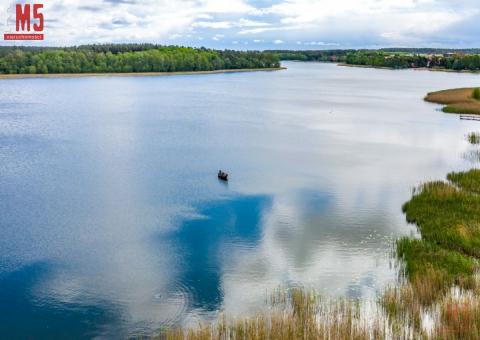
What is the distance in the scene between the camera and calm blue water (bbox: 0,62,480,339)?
51.4 feet

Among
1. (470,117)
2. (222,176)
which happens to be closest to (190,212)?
(222,176)

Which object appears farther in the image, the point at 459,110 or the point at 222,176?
the point at 459,110

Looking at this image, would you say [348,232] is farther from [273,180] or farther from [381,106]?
[381,106]

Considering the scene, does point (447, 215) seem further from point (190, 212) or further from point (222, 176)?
point (222, 176)

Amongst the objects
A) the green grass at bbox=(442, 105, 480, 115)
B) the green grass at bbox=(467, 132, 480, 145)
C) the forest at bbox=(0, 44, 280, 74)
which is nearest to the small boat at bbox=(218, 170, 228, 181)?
the green grass at bbox=(467, 132, 480, 145)

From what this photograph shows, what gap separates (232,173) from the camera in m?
31.5

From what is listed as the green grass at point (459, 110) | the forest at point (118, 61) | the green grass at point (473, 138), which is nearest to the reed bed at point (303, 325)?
the green grass at point (473, 138)

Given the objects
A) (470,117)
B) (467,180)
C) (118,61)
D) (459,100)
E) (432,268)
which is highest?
(118,61)

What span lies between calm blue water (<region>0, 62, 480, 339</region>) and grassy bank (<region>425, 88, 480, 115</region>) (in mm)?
6529

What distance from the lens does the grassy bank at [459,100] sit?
183 ft

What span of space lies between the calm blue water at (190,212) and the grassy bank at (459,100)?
21.4ft

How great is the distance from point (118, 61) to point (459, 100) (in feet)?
304

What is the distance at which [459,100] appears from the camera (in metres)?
62.7

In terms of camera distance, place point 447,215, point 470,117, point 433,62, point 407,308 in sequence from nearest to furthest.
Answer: point 407,308, point 447,215, point 470,117, point 433,62
